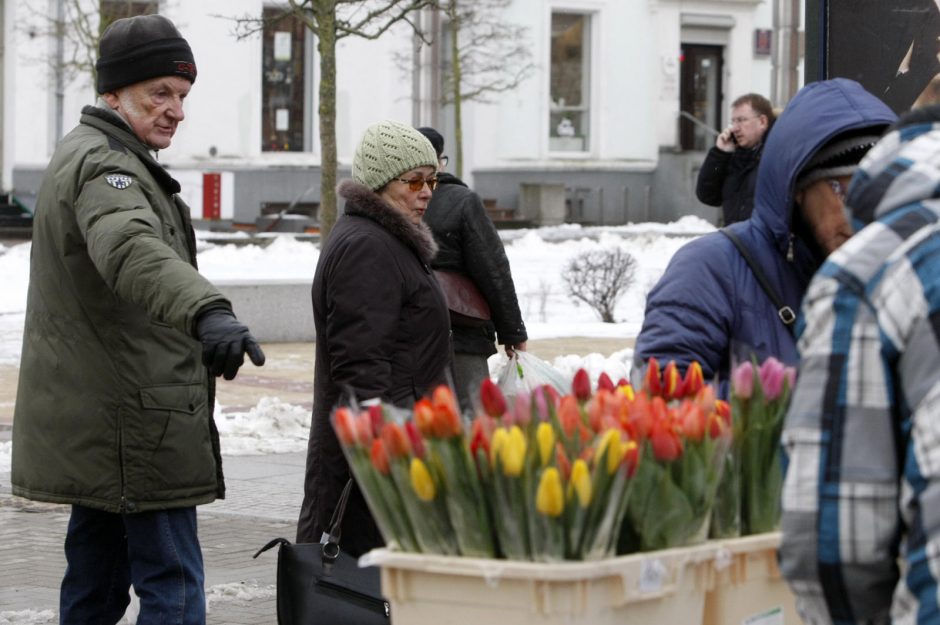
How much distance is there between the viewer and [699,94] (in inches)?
1414

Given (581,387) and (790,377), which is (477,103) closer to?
(581,387)

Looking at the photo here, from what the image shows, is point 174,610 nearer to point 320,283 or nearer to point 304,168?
point 320,283

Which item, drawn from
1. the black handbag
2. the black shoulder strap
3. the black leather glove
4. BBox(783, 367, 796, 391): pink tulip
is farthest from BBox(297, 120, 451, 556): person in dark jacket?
BBox(783, 367, 796, 391): pink tulip

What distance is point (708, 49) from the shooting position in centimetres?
3566

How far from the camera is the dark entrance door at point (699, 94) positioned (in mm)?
35656

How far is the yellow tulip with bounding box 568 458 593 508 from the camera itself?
2.59 m

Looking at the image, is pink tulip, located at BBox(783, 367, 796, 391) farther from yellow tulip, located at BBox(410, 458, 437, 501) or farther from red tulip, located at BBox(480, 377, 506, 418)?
yellow tulip, located at BBox(410, 458, 437, 501)

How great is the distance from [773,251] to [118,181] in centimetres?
170

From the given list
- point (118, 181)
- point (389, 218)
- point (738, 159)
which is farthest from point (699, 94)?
point (118, 181)

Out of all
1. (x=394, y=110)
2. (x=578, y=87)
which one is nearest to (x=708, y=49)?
(x=578, y=87)

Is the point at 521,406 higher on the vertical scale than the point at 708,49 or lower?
lower

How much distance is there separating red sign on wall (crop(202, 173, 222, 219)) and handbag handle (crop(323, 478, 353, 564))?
23.3 m

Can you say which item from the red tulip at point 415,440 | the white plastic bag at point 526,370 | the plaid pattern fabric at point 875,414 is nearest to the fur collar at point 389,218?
the white plastic bag at point 526,370

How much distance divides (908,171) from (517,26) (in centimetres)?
3029
